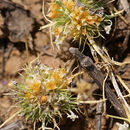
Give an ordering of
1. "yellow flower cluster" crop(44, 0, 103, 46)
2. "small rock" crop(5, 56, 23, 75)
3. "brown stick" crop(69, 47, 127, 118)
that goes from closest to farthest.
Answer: "brown stick" crop(69, 47, 127, 118) < "yellow flower cluster" crop(44, 0, 103, 46) < "small rock" crop(5, 56, 23, 75)

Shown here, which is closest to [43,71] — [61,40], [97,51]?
[61,40]

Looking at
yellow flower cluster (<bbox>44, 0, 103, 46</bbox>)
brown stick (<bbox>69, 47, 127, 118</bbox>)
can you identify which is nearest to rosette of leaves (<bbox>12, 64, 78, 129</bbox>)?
brown stick (<bbox>69, 47, 127, 118</bbox>)

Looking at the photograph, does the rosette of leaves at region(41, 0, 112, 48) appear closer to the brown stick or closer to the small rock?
the brown stick

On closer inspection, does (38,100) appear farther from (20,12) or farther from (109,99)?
(20,12)

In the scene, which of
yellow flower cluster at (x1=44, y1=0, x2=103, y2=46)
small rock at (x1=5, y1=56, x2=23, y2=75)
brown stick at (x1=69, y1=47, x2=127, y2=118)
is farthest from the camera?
small rock at (x1=5, y1=56, x2=23, y2=75)

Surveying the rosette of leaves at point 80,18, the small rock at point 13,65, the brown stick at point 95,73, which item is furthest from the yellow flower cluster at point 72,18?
the small rock at point 13,65

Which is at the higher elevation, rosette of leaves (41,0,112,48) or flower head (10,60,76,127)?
rosette of leaves (41,0,112,48)

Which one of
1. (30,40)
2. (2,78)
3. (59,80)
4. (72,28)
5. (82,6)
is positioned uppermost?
(82,6)

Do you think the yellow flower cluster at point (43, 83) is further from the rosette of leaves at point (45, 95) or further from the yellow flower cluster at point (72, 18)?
the yellow flower cluster at point (72, 18)
